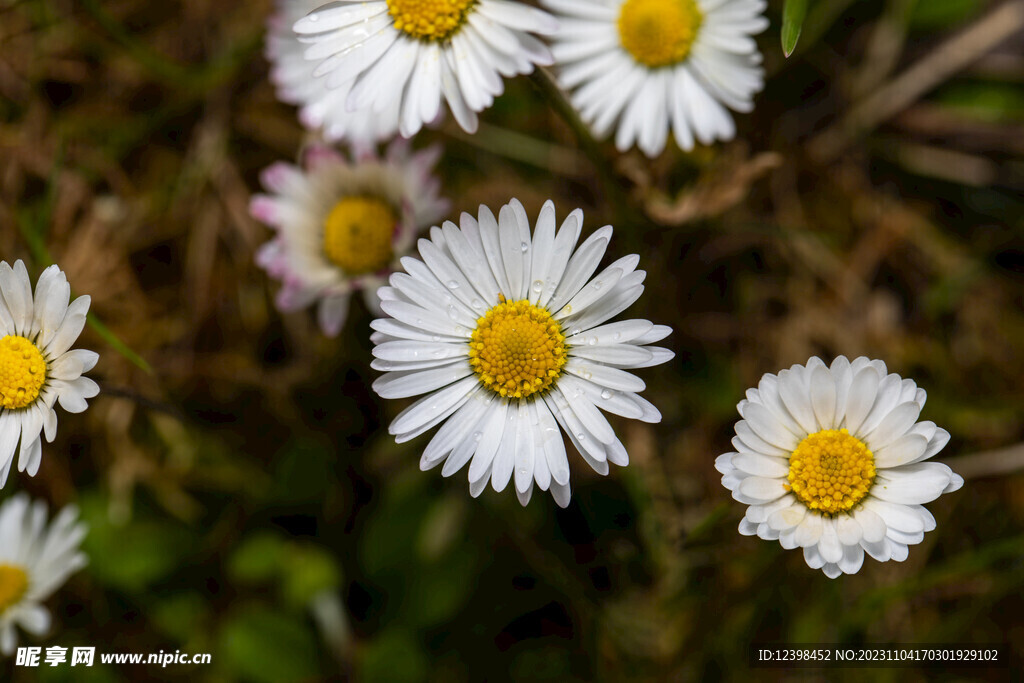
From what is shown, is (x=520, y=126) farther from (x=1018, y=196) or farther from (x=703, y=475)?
(x=1018, y=196)

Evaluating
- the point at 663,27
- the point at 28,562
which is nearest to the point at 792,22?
the point at 663,27

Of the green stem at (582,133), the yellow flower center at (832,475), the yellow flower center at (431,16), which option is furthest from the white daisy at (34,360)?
the yellow flower center at (832,475)

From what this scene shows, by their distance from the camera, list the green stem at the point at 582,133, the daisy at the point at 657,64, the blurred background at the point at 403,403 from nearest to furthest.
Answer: the green stem at the point at 582,133
the daisy at the point at 657,64
the blurred background at the point at 403,403

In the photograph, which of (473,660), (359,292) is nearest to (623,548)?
(473,660)

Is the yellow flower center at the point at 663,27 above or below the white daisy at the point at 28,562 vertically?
above

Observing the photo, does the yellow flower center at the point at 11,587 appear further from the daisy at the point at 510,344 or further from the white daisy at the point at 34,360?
the daisy at the point at 510,344

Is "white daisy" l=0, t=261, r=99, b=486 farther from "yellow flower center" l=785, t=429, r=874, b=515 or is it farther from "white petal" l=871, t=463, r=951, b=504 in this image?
"white petal" l=871, t=463, r=951, b=504
